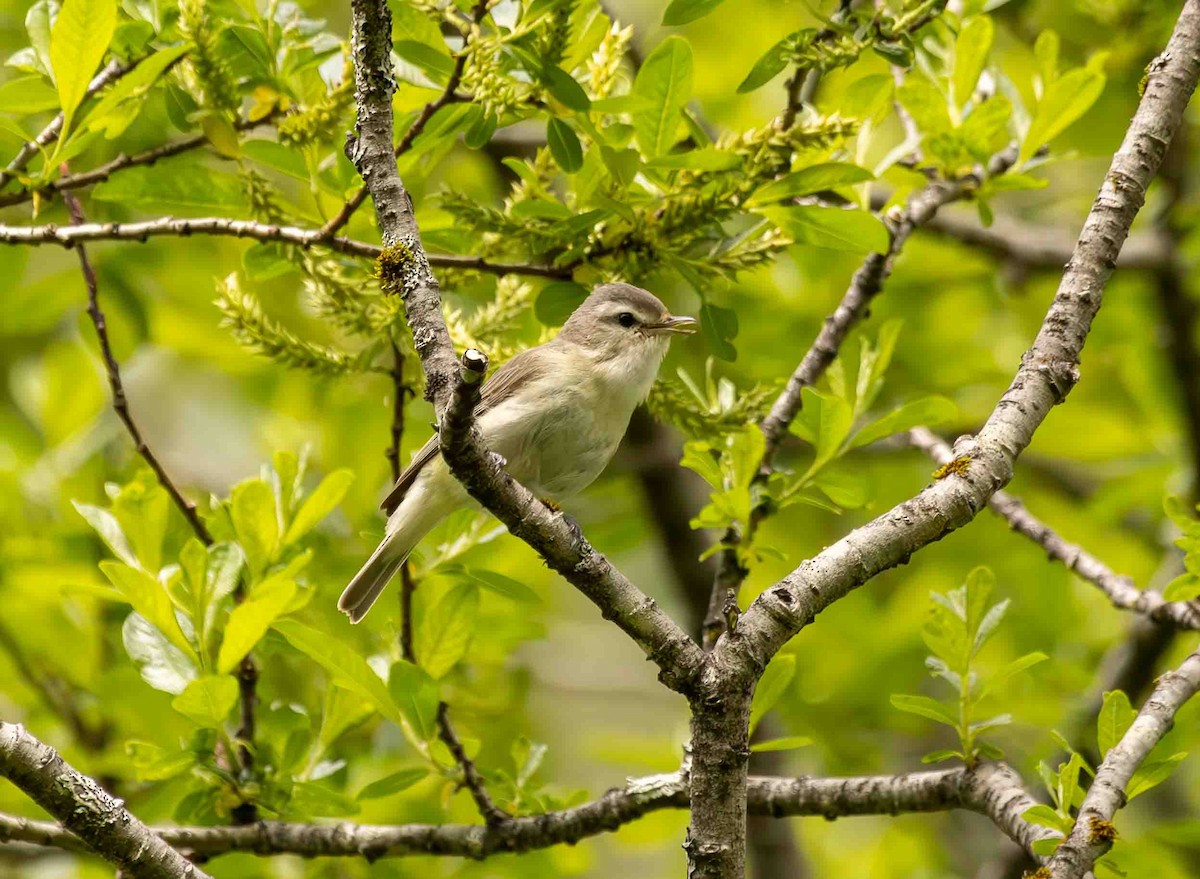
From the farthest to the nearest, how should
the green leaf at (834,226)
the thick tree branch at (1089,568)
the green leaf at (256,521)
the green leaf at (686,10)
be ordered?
1. the thick tree branch at (1089,568)
2. the green leaf at (256,521)
3. the green leaf at (834,226)
4. the green leaf at (686,10)

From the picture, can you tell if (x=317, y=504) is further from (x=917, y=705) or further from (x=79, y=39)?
(x=917, y=705)

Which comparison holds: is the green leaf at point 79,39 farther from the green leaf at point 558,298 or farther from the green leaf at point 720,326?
the green leaf at point 720,326

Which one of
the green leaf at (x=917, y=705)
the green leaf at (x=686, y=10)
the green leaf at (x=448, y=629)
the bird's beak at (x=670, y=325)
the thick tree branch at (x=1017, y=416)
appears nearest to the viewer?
the thick tree branch at (x=1017, y=416)

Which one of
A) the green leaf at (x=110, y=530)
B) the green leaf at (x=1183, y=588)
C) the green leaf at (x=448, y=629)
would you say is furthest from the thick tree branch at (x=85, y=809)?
the green leaf at (x=1183, y=588)

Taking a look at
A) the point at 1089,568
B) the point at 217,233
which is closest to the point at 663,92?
the point at 217,233

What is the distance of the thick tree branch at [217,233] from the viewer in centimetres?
300

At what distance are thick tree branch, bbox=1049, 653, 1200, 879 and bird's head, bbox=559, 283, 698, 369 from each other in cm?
181

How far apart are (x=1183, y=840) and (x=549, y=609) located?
107 inches

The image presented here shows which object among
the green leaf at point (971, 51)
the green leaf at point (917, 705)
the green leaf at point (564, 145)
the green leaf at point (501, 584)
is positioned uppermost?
the green leaf at point (971, 51)

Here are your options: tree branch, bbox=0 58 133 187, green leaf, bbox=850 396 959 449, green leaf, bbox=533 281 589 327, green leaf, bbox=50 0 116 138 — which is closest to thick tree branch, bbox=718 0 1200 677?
green leaf, bbox=850 396 959 449

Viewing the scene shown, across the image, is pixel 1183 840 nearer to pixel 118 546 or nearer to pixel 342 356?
pixel 342 356

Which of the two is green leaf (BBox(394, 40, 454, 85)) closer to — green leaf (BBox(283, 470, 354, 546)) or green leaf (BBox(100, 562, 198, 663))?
green leaf (BBox(283, 470, 354, 546))

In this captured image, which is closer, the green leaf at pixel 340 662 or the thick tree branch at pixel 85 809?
the thick tree branch at pixel 85 809

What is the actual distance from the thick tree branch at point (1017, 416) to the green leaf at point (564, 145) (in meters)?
1.08
